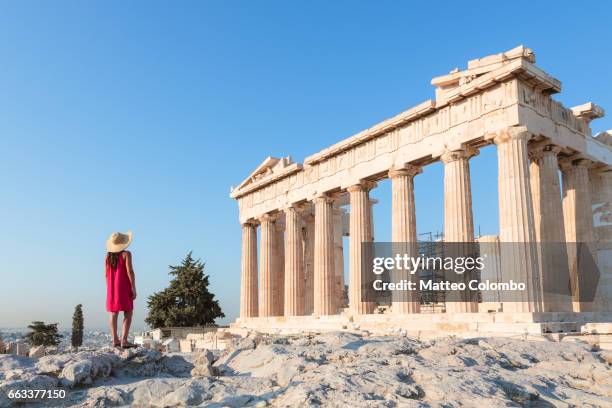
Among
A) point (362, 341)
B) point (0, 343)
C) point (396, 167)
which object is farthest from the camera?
point (396, 167)

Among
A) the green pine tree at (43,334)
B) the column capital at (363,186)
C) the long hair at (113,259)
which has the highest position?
the column capital at (363,186)

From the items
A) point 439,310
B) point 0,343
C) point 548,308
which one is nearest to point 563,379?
point 0,343

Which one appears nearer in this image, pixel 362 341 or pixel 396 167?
pixel 362 341

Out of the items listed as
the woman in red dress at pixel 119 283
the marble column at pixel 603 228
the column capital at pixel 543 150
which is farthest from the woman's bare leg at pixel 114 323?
the marble column at pixel 603 228

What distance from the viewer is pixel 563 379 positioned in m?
8.55

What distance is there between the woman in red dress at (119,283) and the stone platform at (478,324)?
41.9 ft

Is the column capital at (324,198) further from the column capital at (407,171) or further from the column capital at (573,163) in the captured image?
Answer: the column capital at (573,163)

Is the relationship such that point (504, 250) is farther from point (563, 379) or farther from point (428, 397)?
point (428, 397)

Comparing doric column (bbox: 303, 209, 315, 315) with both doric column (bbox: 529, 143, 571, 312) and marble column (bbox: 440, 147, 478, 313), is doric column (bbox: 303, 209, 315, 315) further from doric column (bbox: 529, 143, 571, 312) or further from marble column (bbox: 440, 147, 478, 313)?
doric column (bbox: 529, 143, 571, 312)

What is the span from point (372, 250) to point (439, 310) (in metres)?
8.85

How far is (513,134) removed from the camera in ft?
69.2

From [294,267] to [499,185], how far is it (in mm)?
16448

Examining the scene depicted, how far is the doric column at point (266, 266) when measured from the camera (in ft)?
123

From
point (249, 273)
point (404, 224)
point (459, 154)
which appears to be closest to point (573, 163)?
point (459, 154)
